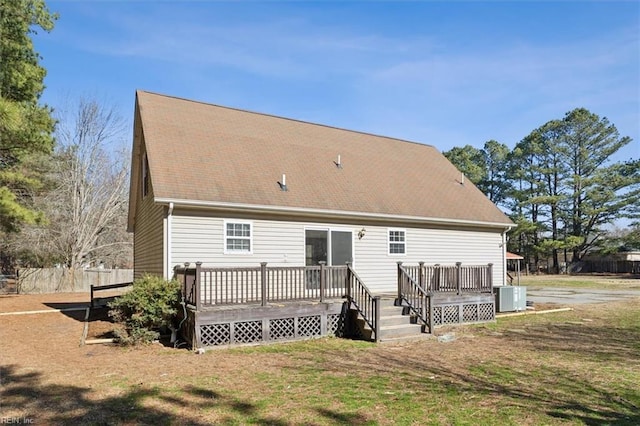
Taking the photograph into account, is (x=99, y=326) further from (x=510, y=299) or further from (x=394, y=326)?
(x=510, y=299)

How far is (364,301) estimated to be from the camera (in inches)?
423

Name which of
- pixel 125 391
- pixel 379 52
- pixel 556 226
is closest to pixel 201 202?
pixel 125 391

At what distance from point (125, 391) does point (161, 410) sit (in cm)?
104

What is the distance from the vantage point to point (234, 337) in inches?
377

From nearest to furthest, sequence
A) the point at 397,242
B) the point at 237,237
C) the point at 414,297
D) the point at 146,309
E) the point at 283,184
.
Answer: the point at 146,309, the point at 414,297, the point at 237,237, the point at 283,184, the point at 397,242

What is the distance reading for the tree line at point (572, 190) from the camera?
43812 mm

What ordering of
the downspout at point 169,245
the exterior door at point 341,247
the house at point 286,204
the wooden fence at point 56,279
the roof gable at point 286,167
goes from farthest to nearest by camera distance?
the wooden fence at point 56,279 → the exterior door at point 341,247 → the roof gable at point 286,167 → the house at point 286,204 → the downspout at point 169,245

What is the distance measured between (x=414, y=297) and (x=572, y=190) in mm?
→ 42664

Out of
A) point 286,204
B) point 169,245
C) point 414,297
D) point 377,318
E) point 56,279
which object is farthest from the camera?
point 56,279

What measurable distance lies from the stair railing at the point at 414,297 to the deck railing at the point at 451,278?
165 mm

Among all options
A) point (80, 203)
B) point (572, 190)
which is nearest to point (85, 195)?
point (80, 203)

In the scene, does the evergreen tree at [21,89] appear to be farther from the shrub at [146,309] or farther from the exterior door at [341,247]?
the exterior door at [341,247]

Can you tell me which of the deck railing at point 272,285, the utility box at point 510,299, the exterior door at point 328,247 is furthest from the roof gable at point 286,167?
the utility box at point 510,299

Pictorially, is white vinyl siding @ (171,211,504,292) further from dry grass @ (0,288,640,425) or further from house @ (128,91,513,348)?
dry grass @ (0,288,640,425)
